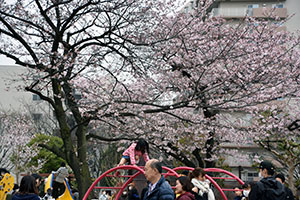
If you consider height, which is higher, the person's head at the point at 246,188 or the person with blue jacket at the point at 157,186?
the person with blue jacket at the point at 157,186

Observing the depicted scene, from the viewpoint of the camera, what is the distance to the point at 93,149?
26.3m

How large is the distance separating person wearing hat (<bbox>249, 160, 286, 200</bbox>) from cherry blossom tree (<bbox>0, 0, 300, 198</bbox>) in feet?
17.2

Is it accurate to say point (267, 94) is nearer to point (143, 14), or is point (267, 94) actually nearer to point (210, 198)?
point (143, 14)

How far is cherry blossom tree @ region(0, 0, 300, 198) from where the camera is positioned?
10.6 m

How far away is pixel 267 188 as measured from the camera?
4914 mm

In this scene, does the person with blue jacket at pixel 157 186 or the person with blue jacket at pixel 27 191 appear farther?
the person with blue jacket at pixel 27 191

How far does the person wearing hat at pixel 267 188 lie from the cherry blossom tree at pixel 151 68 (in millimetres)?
5250

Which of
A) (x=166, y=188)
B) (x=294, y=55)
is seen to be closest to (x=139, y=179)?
(x=166, y=188)

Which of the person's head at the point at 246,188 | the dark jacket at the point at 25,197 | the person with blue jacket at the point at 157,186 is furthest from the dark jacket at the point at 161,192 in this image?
the person's head at the point at 246,188

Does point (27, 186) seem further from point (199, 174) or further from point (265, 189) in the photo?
point (265, 189)

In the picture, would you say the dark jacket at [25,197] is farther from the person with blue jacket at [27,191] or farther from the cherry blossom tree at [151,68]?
the cherry blossom tree at [151,68]

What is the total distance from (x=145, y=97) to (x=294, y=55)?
19.5ft

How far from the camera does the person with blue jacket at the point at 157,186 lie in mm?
4082

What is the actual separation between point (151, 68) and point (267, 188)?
22.3 feet
